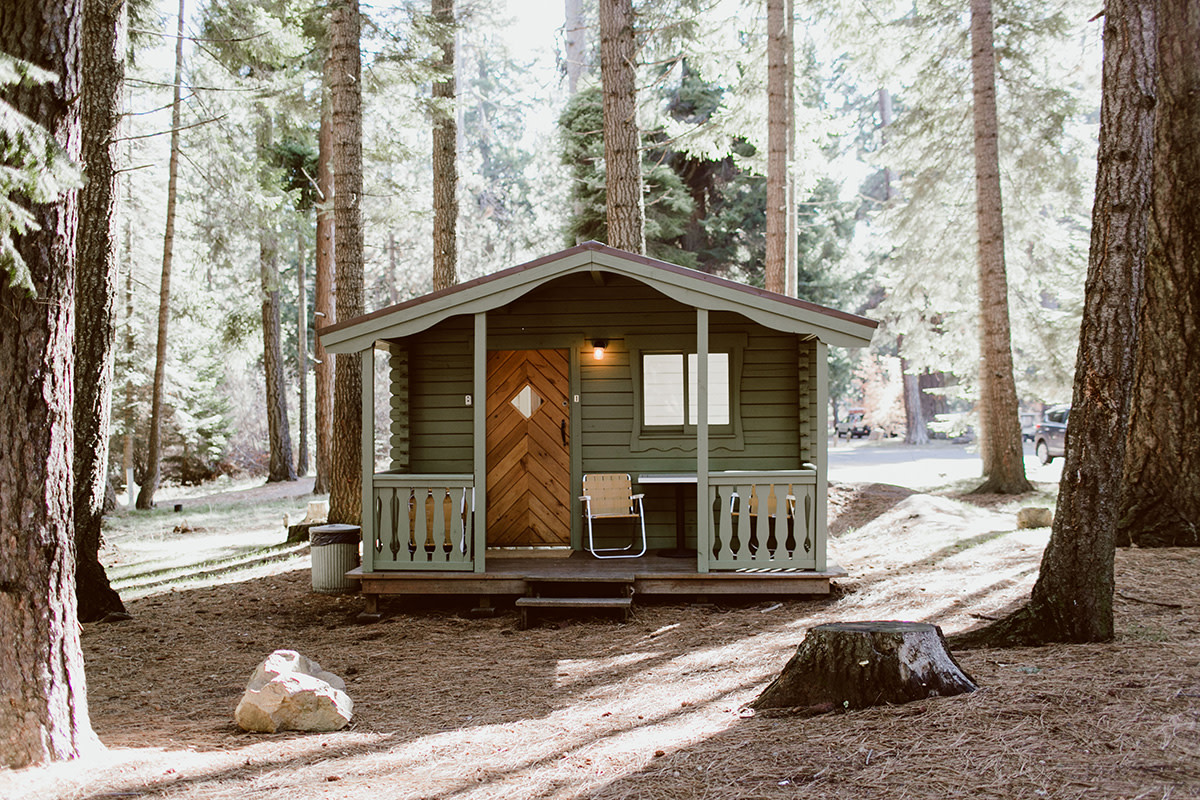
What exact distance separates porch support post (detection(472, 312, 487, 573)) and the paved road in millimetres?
9841

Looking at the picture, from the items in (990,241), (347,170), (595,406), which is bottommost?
(595,406)

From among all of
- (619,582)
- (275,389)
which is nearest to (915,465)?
(275,389)

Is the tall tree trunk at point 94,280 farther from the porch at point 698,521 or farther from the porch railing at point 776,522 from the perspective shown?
the porch railing at point 776,522

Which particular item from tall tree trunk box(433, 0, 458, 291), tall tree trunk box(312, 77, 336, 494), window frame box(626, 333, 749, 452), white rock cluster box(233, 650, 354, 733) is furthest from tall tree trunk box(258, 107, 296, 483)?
white rock cluster box(233, 650, 354, 733)

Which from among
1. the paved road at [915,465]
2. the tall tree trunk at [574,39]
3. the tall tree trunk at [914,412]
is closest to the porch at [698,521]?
the paved road at [915,465]

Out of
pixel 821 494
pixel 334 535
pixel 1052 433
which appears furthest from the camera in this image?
pixel 1052 433

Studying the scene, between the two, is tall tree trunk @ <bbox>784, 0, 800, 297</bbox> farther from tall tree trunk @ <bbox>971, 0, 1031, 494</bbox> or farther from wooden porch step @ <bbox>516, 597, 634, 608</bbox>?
wooden porch step @ <bbox>516, 597, 634, 608</bbox>

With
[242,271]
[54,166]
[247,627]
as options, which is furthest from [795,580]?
[242,271]

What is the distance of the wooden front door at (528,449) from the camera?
9.30 m

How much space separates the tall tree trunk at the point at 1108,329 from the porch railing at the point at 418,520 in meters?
4.69

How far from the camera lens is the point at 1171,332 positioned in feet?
25.1

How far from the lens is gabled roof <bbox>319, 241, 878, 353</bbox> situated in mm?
7520

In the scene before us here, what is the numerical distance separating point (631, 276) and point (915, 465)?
54.6ft

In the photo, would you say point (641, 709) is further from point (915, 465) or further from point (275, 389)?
point (915, 465)
